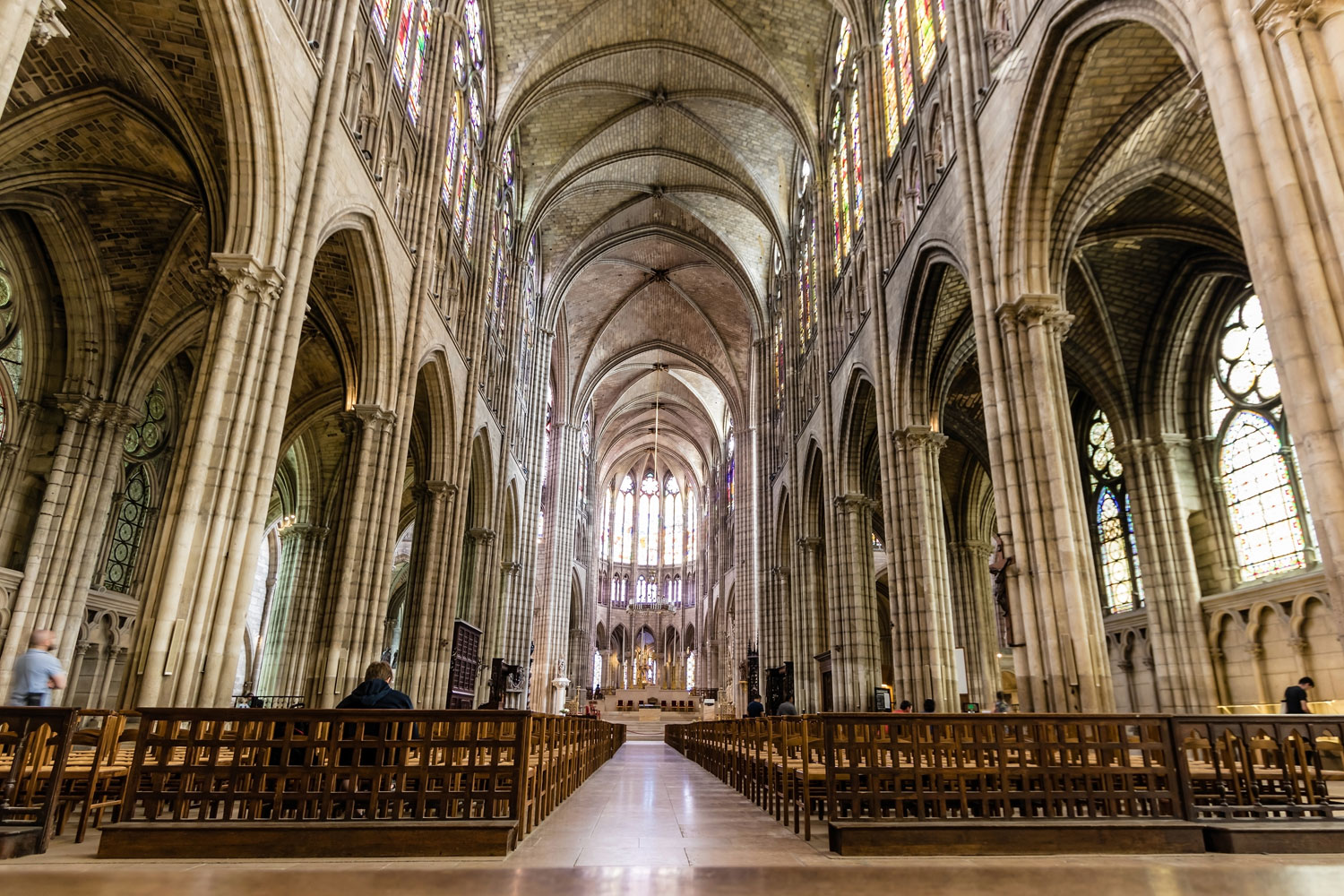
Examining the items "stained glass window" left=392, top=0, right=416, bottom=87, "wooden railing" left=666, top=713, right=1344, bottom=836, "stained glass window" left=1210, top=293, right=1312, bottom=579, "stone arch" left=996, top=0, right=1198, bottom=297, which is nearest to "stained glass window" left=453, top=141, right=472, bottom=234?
"stained glass window" left=392, top=0, right=416, bottom=87

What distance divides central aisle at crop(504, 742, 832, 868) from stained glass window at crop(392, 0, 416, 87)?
12.5 metres

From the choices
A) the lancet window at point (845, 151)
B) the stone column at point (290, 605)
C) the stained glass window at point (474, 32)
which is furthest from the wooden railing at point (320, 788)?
the stained glass window at point (474, 32)

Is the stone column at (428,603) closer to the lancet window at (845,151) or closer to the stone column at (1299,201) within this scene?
the lancet window at (845,151)

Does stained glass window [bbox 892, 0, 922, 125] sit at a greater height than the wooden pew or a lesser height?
greater

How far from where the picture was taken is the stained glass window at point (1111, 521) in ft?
56.4

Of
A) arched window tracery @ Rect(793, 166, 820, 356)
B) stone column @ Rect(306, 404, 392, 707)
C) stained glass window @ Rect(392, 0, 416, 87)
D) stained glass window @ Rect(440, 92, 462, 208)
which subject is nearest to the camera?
stone column @ Rect(306, 404, 392, 707)

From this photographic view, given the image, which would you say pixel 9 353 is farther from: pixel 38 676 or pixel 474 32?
pixel 474 32

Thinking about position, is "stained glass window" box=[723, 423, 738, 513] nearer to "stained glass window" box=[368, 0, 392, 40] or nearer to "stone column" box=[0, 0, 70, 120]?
"stained glass window" box=[368, 0, 392, 40]

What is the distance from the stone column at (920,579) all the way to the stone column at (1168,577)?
479 cm

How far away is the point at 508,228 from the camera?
24719 millimetres

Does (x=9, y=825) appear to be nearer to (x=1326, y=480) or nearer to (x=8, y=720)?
(x=8, y=720)

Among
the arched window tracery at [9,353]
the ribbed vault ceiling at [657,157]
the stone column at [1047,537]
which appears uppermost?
the ribbed vault ceiling at [657,157]

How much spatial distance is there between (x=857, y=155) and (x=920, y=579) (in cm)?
1030

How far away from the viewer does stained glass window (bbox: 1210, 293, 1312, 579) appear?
13742mm
